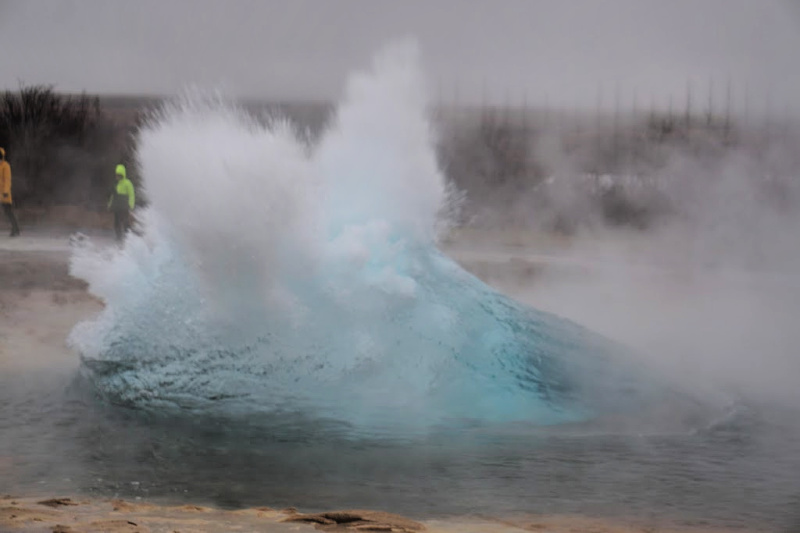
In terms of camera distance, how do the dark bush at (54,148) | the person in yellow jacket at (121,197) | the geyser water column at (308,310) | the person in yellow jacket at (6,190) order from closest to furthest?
1. the geyser water column at (308,310)
2. the person in yellow jacket at (6,190)
3. the person in yellow jacket at (121,197)
4. the dark bush at (54,148)

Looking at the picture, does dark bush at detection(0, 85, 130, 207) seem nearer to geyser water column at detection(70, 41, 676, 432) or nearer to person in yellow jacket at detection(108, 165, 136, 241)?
person in yellow jacket at detection(108, 165, 136, 241)

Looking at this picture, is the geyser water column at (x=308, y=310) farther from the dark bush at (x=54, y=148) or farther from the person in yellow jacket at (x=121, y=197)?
the dark bush at (x=54, y=148)

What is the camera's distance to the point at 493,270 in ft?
35.9

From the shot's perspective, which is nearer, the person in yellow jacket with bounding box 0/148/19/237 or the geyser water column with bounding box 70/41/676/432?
the geyser water column with bounding box 70/41/676/432

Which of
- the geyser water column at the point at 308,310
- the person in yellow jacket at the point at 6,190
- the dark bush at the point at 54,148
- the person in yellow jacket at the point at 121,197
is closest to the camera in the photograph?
the geyser water column at the point at 308,310

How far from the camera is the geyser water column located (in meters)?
5.70

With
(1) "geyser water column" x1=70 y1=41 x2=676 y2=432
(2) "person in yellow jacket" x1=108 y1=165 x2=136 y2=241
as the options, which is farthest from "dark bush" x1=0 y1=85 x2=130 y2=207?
(1) "geyser water column" x1=70 y1=41 x2=676 y2=432

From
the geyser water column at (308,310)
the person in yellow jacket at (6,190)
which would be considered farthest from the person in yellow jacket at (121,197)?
the geyser water column at (308,310)

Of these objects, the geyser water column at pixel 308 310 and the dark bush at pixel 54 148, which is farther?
the dark bush at pixel 54 148

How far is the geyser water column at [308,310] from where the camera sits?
5695 mm

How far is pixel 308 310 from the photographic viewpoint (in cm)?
588

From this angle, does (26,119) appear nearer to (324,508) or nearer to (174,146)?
(174,146)

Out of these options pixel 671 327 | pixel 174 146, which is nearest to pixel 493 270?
pixel 671 327

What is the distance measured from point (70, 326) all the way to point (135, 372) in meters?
2.43
